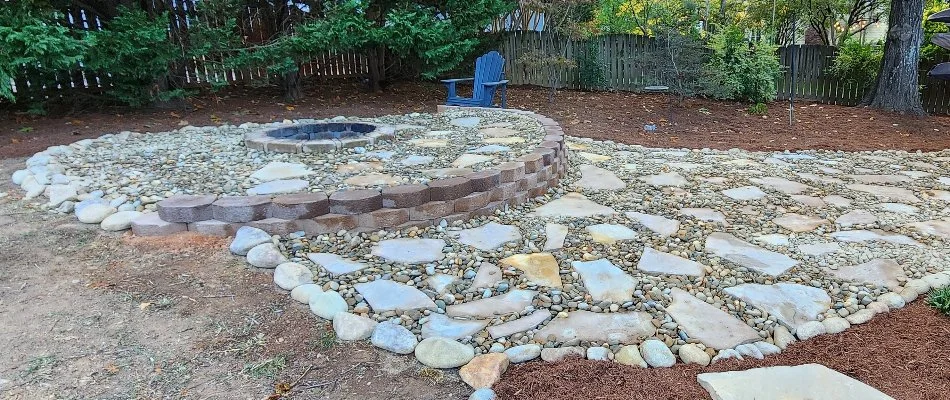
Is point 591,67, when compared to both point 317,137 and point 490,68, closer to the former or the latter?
point 490,68

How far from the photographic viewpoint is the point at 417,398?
150 centimetres

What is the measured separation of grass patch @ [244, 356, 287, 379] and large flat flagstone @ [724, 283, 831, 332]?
1.54 meters

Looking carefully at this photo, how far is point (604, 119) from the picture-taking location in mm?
6410

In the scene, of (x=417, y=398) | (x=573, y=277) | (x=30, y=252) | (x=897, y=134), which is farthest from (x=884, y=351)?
(x=897, y=134)

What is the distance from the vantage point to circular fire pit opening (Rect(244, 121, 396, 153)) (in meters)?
3.80

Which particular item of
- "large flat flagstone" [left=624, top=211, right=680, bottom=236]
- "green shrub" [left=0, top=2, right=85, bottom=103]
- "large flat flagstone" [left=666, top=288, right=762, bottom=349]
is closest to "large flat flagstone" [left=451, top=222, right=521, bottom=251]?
"large flat flagstone" [left=624, top=211, right=680, bottom=236]

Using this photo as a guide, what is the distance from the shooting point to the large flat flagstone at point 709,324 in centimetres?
176

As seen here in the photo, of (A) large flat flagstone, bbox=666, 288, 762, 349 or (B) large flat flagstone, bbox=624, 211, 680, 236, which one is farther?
(B) large flat flagstone, bbox=624, 211, 680, 236

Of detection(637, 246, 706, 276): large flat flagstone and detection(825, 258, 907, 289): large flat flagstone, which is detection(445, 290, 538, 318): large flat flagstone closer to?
detection(637, 246, 706, 276): large flat flagstone

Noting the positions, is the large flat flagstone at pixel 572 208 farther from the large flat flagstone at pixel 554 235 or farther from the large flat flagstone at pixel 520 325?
the large flat flagstone at pixel 520 325

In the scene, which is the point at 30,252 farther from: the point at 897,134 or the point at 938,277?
the point at 897,134

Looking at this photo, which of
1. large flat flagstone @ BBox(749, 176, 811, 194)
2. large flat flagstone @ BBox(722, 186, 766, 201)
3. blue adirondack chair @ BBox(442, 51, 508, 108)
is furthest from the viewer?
blue adirondack chair @ BBox(442, 51, 508, 108)

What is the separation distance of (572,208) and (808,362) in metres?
1.60

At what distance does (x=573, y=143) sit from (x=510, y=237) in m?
2.60
